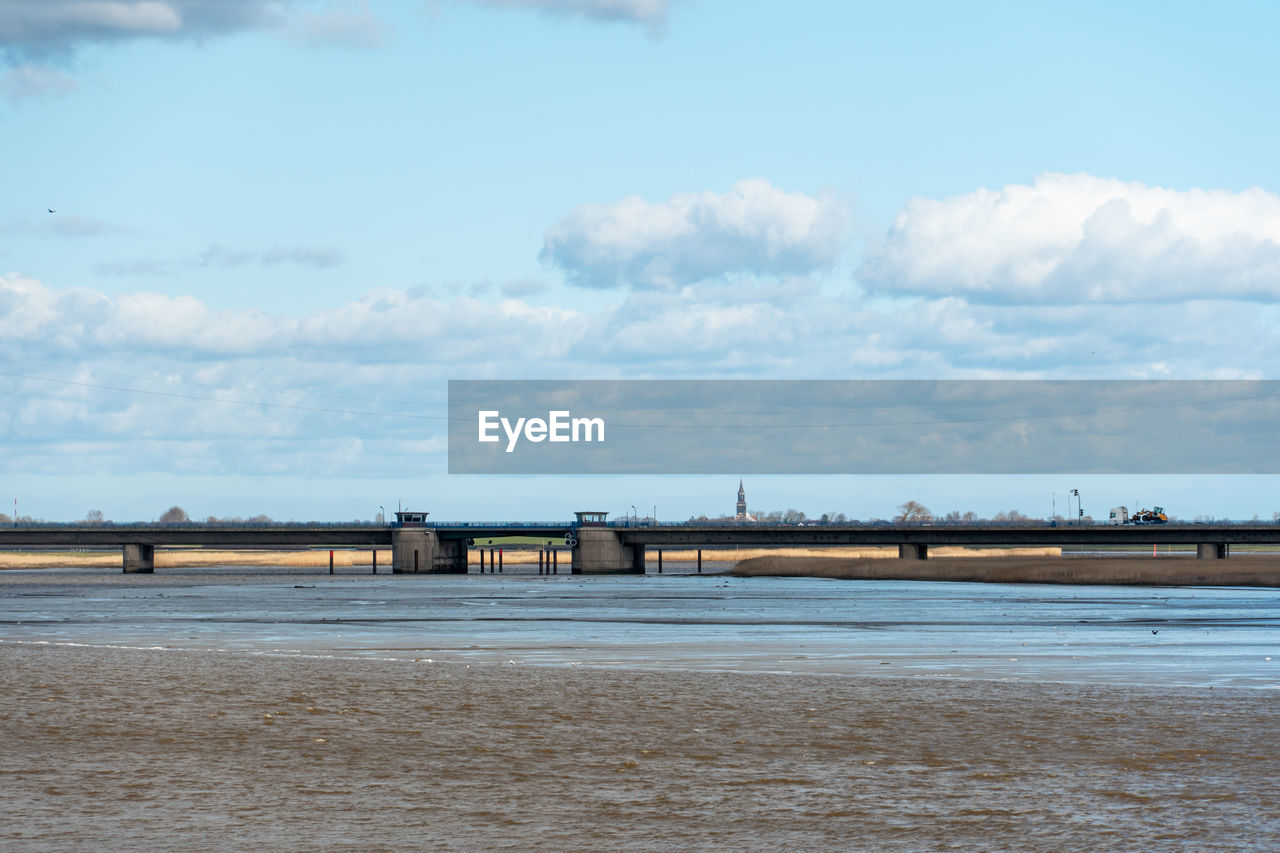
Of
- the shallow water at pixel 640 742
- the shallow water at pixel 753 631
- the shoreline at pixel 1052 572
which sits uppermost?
the shallow water at pixel 640 742

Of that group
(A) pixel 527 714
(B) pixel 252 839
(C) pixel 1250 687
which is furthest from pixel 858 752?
(C) pixel 1250 687

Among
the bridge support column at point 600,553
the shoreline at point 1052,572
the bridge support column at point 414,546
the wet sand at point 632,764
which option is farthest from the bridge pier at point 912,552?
the wet sand at point 632,764

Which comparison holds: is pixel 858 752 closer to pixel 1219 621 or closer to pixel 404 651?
pixel 404 651

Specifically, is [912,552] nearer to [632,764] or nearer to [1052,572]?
[1052,572]

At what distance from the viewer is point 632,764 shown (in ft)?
66.6

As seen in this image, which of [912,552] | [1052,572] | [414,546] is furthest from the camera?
[414,546]

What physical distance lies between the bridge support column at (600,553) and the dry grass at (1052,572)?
68.0 feet

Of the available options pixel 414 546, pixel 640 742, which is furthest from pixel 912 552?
pixel 640 742

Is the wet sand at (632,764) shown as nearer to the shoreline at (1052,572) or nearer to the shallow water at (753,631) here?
the shallow water at (753,631)

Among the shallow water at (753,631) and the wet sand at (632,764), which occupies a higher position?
the wet sand at (632,764)

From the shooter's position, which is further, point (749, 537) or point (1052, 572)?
point (749, 537)

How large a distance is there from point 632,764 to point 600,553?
173 meters

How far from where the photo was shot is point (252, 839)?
14828mm

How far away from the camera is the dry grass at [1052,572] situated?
383ft
